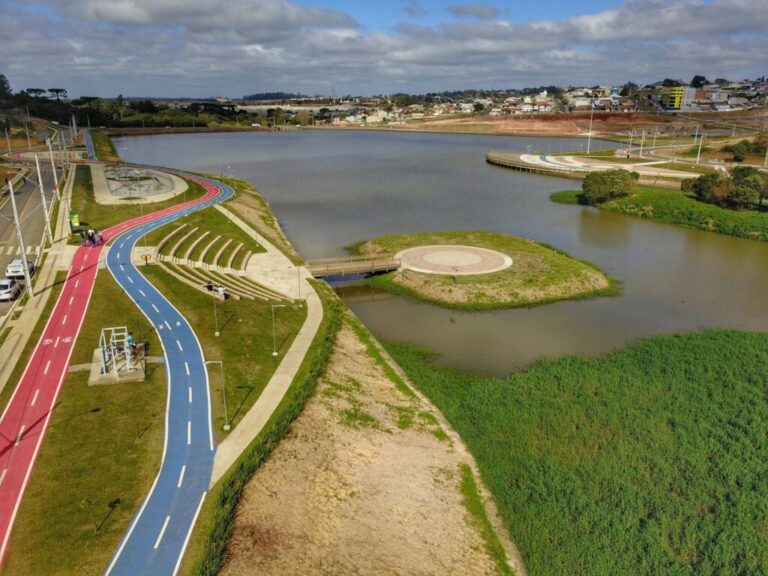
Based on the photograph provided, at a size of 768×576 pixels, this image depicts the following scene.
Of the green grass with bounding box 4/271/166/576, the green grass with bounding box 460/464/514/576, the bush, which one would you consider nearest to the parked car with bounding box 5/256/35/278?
the green grass with bounding box 4/271/166/576

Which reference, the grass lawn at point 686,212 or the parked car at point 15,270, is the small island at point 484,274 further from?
the grass lawn at point 686,212

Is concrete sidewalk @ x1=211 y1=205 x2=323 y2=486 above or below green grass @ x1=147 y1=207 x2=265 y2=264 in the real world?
below

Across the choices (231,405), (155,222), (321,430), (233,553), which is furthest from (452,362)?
(155,222)

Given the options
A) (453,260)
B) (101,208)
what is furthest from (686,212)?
(101,208)

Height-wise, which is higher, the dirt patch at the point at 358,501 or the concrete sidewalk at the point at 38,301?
the concrete sidewalk at the point at 38,301

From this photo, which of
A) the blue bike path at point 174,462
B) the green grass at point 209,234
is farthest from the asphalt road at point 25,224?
the blue bike path at point 174,462

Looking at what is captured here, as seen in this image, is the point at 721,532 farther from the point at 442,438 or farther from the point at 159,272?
the point at 159,272

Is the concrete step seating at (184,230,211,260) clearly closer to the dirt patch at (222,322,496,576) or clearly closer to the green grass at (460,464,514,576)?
the dirt patch at (222,322,496,576)
